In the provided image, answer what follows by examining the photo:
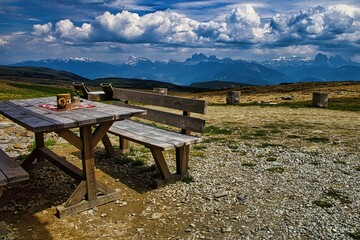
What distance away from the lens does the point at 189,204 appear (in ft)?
23.6

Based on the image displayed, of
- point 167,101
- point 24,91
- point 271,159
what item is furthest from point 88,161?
point 24,91

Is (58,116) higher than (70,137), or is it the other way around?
(58,116)

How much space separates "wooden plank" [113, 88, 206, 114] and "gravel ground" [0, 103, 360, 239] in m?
1.92

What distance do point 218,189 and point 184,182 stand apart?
97cm

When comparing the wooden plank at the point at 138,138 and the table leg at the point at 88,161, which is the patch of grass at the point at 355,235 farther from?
the table leg at the point at 88,161

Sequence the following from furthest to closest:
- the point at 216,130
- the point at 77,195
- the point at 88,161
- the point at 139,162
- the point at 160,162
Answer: the point at 216,130
the point at 139,162
the point at 160,162
the point at 88,161
the point at 77,195

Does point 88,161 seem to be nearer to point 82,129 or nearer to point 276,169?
point 82,129

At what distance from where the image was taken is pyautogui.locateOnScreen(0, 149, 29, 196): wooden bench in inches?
203

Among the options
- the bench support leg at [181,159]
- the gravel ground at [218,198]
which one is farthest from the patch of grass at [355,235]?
the bench support leg at [181,159]

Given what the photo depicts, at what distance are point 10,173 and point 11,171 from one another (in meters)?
0.10

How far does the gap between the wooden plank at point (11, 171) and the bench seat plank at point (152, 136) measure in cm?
293

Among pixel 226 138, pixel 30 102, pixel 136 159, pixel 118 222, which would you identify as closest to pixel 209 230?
pixel 118 222

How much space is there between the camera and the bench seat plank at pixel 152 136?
7.68 meters

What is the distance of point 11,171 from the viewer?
17.9 ft
